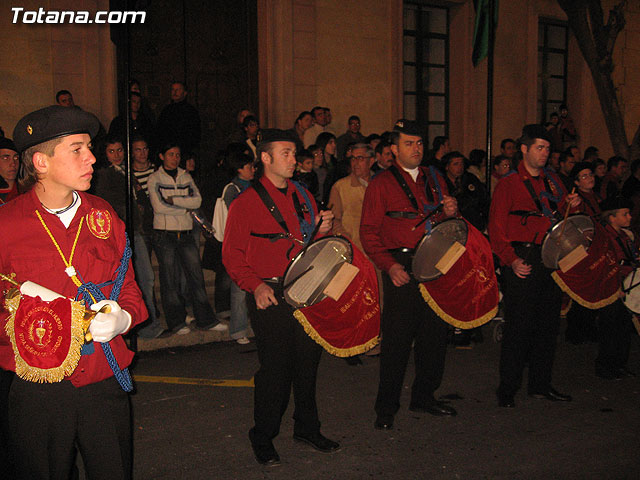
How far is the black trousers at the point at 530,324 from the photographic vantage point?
5730 millimetres

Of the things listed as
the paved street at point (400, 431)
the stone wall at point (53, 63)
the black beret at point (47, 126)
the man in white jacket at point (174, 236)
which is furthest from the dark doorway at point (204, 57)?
the black beret at point (47, 126)

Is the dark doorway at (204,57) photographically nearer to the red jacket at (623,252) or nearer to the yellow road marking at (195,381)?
the yellow road marking at (195,381)

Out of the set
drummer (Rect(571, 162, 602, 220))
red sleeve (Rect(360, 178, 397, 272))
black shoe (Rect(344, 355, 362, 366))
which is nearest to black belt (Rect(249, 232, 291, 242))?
red sleeve (Rect(360, 178, 397, 272))

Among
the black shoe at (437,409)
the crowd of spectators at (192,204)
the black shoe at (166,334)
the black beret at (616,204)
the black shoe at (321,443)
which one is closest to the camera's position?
the black shoe at (321,443)

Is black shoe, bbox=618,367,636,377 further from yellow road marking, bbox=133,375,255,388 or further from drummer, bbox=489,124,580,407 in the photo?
yellow road marking, bbox=133,375,255,388

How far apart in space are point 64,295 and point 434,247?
117 inches

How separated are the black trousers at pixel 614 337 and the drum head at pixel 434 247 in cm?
236

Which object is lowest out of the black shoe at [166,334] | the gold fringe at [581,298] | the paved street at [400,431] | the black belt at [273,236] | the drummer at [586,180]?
the paved street at [400,431]

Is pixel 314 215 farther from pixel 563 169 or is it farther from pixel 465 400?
pixel 563 169

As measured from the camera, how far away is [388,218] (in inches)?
212

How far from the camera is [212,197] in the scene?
8.71 meters

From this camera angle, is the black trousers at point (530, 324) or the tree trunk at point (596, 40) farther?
the tree trunk at point (596, 40)

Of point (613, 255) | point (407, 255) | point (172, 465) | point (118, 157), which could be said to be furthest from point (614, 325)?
point (118, 157)

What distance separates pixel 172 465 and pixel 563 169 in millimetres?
10574
